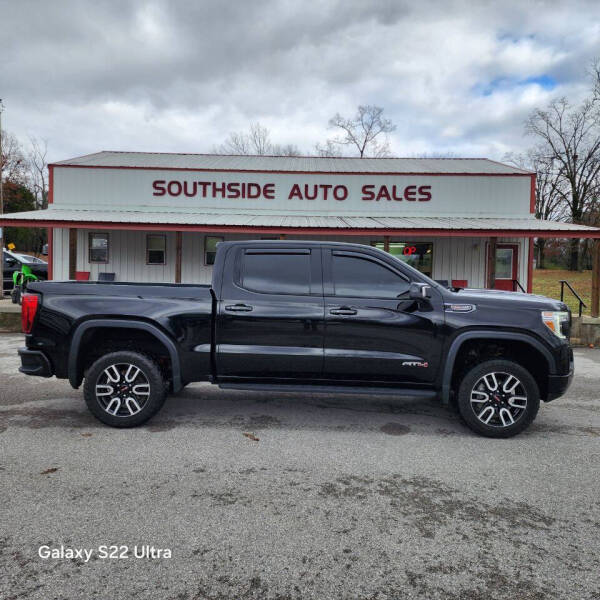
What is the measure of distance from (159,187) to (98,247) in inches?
130

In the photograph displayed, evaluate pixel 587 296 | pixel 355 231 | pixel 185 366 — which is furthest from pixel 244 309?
pixel 587 296

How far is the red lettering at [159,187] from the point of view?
1712cm

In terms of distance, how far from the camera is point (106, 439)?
436cm

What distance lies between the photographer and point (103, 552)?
8.50ft

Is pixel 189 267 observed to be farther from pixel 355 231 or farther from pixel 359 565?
pixel 359 565

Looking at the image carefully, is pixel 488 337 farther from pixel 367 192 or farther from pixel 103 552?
pixel 367 192

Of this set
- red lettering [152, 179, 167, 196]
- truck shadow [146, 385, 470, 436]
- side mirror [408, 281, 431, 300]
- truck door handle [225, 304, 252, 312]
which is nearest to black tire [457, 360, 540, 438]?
truck shadow [146, 385, 470, 436]

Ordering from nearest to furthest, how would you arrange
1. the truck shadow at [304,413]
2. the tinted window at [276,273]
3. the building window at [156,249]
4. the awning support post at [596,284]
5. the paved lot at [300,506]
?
the paved lot at [300,506] < the tinted window at [276,273] < the truck shadow at [304,413] < the awning support post at [596,284] < the building window at [156,249]

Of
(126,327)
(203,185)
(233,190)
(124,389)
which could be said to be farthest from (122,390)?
(203,185)

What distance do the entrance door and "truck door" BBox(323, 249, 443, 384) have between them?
543 inches

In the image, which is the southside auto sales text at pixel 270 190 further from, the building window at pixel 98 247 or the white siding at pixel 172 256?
the building window at pixel 98 247

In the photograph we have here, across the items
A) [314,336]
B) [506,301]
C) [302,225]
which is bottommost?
[314,336]

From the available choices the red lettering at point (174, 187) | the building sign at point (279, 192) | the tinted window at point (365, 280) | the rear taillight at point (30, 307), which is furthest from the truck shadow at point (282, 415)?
the red lettering at point (174, 187)

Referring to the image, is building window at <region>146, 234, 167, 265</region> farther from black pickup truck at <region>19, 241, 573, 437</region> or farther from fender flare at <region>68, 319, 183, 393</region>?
fender flare at <region>68, 319, 183, 393</region>
